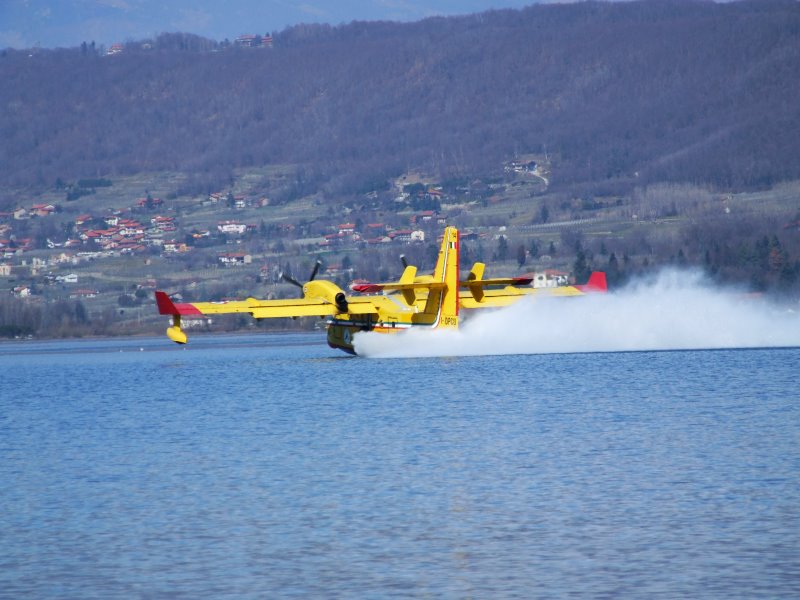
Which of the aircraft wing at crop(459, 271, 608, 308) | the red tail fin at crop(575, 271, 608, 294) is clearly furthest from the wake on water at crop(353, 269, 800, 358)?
the aircraft wing at crop(459, 271, 608, 308)

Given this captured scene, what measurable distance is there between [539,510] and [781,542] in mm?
4037

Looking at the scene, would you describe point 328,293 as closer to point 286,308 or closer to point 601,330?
point 286,308

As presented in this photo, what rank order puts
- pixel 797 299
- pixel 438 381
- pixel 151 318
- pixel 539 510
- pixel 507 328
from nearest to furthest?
pixel 539 510 < pixel 438 381 < pixel 507 328 < pixel 797 299 < pixel 151 318

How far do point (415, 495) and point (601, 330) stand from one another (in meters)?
43.3

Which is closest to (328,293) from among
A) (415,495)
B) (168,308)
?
(168,308)

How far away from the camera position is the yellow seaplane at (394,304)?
184 feet

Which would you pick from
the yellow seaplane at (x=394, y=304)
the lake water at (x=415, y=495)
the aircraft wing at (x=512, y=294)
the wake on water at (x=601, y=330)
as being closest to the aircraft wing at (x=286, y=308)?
the yellow seaplane at (x=394, y=304)

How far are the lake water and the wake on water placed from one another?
17.4m

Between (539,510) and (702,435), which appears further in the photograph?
(702,435)

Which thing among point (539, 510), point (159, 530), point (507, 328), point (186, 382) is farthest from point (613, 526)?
point (507, 328)

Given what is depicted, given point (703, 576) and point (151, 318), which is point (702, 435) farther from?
point (151, 318)

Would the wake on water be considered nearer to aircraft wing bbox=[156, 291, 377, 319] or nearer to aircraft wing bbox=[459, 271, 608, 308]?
aircraft wing bbox=[459, 271, 608, 308]

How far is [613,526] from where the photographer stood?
19.2 m

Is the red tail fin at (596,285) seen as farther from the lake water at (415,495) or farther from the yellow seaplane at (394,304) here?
the lake water at (415,495)
